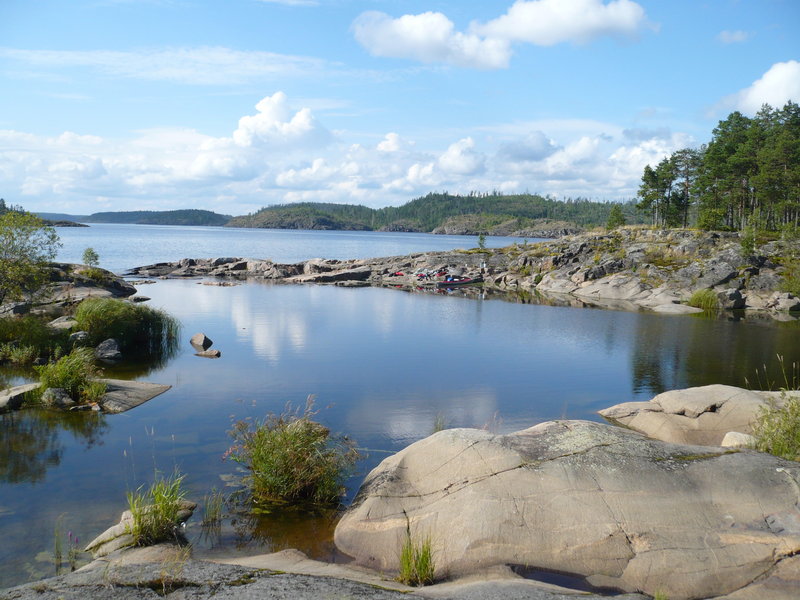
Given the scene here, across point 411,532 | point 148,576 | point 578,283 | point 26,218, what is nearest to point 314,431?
point 411,532

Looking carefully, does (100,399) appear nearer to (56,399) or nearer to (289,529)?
(56,399)

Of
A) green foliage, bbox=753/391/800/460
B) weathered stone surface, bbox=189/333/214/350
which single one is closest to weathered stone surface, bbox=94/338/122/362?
weathered stone surface, bbox=189/333/214/350

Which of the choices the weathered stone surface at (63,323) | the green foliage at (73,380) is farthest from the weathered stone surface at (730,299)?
the green foliage at (73,380)

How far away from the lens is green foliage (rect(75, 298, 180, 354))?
30.0 m

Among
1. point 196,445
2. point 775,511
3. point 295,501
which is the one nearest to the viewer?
point 775,511

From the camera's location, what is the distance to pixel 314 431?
49.6 feet

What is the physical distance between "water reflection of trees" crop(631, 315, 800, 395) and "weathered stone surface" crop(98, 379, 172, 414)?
21.3m

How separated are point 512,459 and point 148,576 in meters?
7.40

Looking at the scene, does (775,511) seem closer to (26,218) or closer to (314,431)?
(314,431)

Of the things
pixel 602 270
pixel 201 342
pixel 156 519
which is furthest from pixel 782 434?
pixel 602 270

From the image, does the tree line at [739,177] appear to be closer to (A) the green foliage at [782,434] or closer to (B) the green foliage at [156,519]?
(A) the green foliage at [782,434]

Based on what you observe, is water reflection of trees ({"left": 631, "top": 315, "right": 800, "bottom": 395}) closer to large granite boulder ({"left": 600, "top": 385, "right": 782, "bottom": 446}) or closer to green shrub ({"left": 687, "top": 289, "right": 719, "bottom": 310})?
large granite boulder ({"left": 600, "top": 385, "right": 782, "bottom": 446})

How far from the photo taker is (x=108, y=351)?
29375mm

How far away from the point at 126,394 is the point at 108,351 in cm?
791
